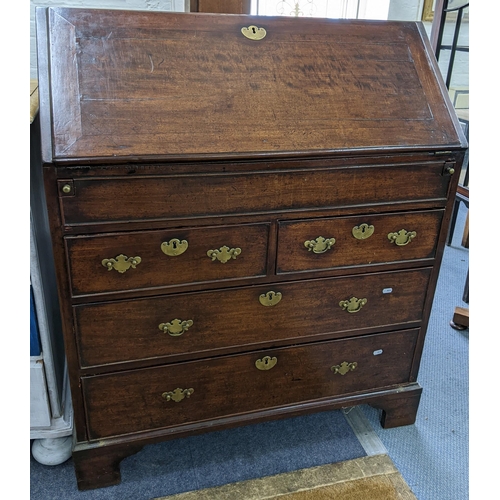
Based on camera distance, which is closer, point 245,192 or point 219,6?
point 245,192

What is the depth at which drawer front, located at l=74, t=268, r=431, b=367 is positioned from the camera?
4.40ft

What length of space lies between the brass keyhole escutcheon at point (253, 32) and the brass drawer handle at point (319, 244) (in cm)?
58

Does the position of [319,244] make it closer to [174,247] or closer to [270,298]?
[270,298]

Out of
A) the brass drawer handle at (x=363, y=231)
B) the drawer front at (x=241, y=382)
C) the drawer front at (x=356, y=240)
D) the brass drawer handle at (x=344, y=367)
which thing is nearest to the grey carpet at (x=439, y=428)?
the drawer front at (x=241, y=382)

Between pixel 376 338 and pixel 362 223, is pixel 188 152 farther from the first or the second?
pixel 376 338

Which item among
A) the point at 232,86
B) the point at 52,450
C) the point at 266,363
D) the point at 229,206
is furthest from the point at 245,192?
the point at 52,450

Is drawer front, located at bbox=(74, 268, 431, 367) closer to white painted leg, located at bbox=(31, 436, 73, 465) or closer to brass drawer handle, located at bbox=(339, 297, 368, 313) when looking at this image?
brass drawer handle, located at bbox=(339, 297, 368, 313)

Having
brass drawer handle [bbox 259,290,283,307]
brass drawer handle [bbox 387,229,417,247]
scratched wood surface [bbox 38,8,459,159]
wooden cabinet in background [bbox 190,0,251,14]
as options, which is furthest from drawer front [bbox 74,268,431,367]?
wooden cabinet in background [bbox 190,0,251,14]

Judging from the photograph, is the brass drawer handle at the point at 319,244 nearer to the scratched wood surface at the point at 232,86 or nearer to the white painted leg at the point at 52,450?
the scratched wood surface at the point at 232,86

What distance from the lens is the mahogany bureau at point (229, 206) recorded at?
1204 mm

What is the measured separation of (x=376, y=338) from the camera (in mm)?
1612

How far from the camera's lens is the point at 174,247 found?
1.28 m

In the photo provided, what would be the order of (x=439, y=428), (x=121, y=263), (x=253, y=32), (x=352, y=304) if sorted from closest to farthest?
1. (x=121, y=263)
2. (x=253, y=32)
3. (x=352, y=304)
4. (x=439, y=428)

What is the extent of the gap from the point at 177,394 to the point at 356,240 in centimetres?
69
